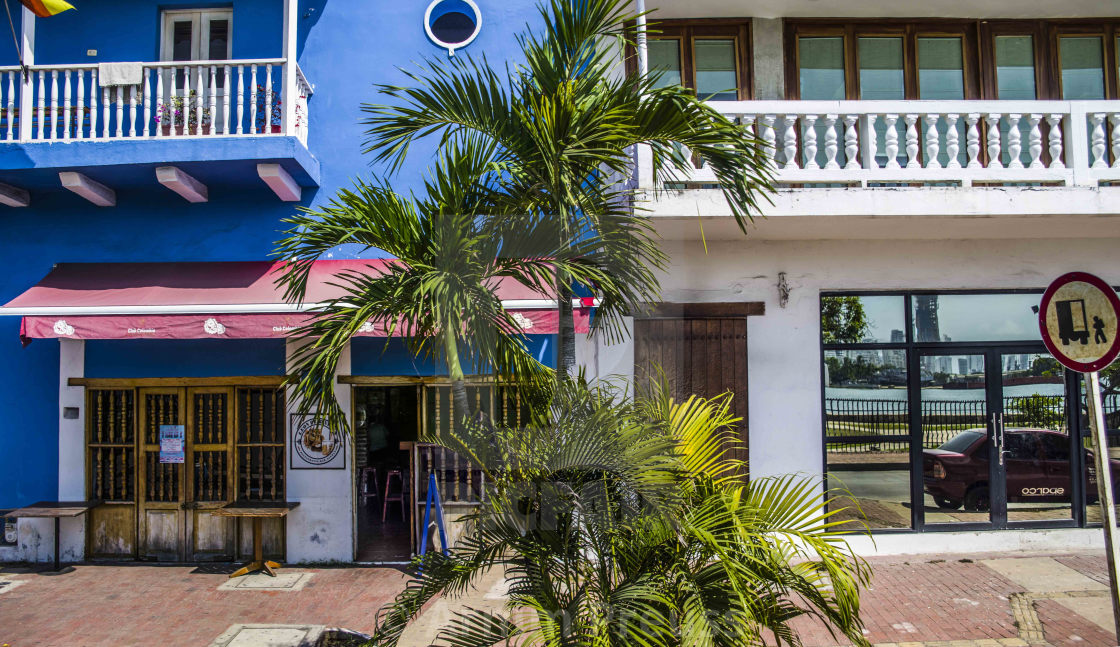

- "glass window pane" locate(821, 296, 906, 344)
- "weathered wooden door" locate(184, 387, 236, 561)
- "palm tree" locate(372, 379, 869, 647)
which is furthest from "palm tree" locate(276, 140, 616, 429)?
"glass window pane" locate(821, 296, 906, 344)

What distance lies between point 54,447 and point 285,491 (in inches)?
104

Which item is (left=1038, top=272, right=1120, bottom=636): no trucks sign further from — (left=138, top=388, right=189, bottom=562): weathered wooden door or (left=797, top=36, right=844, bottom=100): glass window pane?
(left=138, top=388, right=189, bottom=562): weathered wooden door

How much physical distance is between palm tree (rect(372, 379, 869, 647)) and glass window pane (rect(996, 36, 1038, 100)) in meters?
6.92

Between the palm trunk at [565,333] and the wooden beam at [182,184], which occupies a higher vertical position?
the wooden beam at [182,184]

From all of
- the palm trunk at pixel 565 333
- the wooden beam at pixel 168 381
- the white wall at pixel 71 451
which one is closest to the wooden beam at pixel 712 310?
the palm trunk at pixel 565 333

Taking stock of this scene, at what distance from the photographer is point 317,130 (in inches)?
299

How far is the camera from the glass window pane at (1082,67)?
7746 mm

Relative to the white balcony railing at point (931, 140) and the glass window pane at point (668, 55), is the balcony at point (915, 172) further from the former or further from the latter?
the glass window pane at point (668, 55)

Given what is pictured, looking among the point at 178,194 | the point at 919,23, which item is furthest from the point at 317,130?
the point at 919,23

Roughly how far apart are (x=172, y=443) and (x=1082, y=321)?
27.9 ft

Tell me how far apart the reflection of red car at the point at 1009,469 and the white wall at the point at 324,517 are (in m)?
6.42

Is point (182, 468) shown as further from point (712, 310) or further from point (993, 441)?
point (993, 441)

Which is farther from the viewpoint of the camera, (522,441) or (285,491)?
(285,491)

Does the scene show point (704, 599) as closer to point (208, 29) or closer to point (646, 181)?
point (646, 181)
